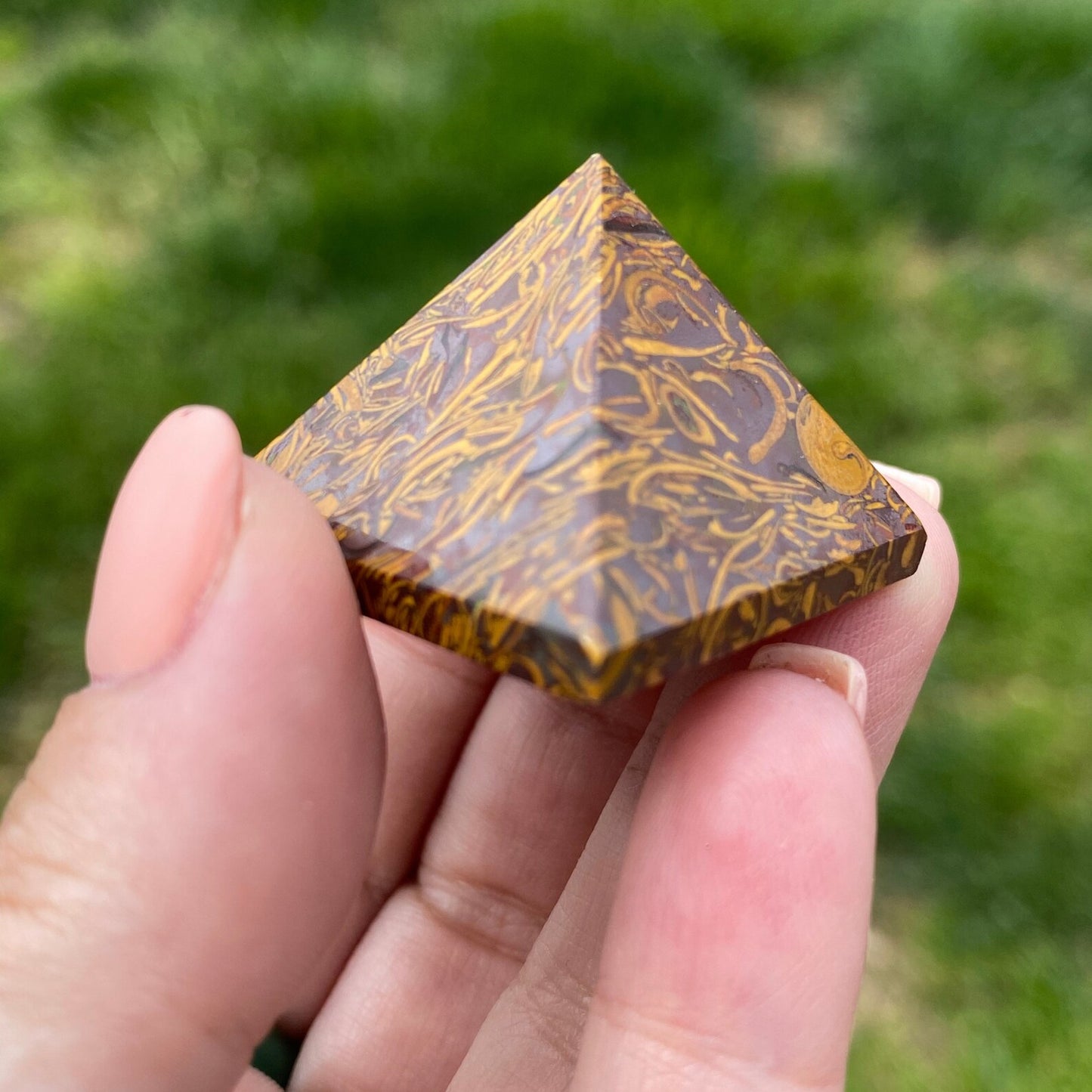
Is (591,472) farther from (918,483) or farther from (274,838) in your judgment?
(918,483)

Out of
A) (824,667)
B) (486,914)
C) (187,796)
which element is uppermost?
(187,796)

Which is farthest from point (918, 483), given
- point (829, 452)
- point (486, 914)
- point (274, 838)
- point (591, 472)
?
point (274, 838)

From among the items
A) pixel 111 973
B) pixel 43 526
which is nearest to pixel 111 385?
pixel 43 526

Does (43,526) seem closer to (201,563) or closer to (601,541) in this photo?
(201,563)

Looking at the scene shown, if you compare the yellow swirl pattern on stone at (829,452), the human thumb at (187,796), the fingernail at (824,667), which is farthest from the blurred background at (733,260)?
the human thumb at (187,796)

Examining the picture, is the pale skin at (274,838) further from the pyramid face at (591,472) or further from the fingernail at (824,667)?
the pyramid face at (591,472)

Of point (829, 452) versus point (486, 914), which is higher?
point (829, 452)

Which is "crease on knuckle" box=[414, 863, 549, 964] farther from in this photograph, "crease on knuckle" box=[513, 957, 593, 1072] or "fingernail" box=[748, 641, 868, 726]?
"fingernail" box=[748, 641, 868, 726]
